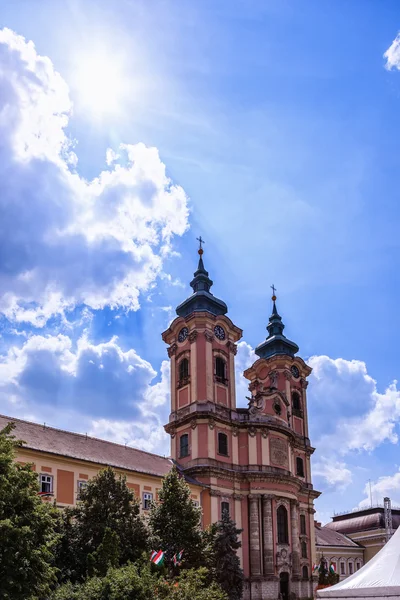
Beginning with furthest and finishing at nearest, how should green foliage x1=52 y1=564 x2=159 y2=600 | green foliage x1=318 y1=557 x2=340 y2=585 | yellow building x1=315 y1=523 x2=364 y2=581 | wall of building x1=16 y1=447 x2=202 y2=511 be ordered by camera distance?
yellow building x1=315 y1=523 x2=364 y2=581 < green foliage x1=318 y1=557 x2=340 y2=585 < wall of building x1=16 y1=447 x2=202 y2=511 < green foliage x1=52 y1=564 x2=159 y2=600

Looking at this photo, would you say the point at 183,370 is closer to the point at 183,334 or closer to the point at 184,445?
the point at 183,334

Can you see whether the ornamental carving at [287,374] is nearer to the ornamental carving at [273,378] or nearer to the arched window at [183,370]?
the ornamental carving at [273,378]

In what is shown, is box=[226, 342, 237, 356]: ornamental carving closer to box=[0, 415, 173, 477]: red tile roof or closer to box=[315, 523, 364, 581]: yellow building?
box=[0, 415, 173, 477]: red tile roof

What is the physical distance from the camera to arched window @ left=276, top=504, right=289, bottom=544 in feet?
175

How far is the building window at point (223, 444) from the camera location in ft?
174

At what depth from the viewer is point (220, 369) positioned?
56.5m

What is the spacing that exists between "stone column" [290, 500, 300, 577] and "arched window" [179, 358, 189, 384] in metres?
13.7

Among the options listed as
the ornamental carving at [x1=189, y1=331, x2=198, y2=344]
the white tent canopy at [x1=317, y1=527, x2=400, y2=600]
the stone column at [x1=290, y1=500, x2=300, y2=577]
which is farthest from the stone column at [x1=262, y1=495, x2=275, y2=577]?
the white tent canopy at [x1=317, y1=527, x2=400, y2=600]

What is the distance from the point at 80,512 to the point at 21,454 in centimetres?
647

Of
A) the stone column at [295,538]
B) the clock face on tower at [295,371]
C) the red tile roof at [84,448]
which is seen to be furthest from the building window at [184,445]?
the clock face on tower at [295,371]

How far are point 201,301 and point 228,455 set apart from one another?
540 inches

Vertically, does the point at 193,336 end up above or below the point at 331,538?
above

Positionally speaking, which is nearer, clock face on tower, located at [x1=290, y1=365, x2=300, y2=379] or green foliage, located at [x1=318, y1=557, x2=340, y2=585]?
green foliage, located at [x1=318, y1=557, x2=340, y2=585]

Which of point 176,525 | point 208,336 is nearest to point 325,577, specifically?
point 208,336
